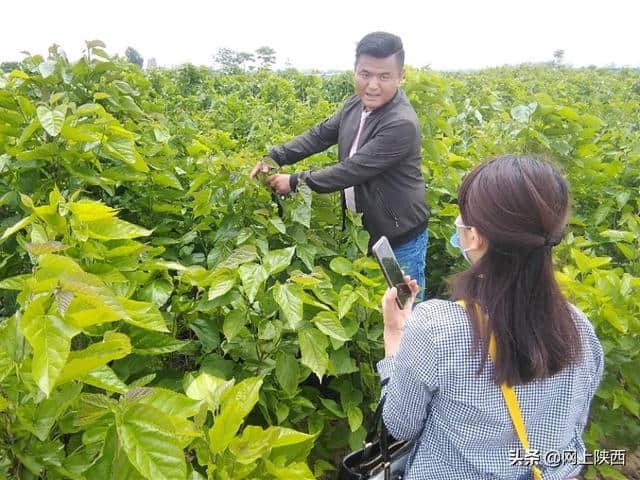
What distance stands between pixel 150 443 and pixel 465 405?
713mm

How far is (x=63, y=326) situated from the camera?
0.92 metres

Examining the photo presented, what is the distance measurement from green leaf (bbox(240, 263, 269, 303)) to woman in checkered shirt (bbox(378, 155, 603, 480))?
45cm

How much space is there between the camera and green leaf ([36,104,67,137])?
5.74 feet

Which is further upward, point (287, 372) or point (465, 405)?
point (465, 405)

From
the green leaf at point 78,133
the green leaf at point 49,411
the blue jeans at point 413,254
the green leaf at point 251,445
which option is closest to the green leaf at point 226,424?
the green leaf at point 251,445

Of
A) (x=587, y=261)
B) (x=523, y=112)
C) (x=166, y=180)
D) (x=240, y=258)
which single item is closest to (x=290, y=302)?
(x=240, y=258)

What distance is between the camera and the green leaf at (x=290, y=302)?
1.52m

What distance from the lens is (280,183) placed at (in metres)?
2.34

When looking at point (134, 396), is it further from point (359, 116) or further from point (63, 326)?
point (359, 116)

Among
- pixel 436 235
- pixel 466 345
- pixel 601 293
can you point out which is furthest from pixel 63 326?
pixel 436 235

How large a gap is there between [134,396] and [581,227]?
3.47m

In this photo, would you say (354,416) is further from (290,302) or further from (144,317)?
(144,317)

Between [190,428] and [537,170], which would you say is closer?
[190,428]

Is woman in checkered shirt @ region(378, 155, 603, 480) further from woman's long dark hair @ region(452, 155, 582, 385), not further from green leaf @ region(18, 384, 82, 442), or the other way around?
green leaf @ region(18, 384, 82, 442)
